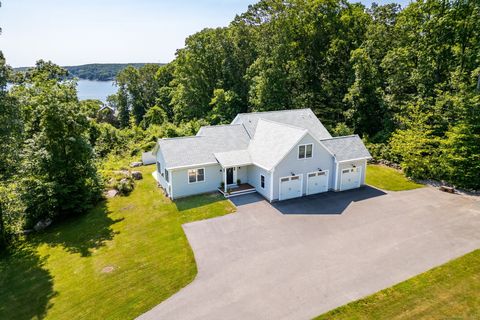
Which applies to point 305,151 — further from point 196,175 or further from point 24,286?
point 24,286

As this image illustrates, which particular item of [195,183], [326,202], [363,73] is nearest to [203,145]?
[195,183]

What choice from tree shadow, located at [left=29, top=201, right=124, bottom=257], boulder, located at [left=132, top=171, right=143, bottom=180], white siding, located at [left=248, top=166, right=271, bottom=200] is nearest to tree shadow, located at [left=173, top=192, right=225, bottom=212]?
white siding, located at [left=248, top=166, right=271, bottom=200]

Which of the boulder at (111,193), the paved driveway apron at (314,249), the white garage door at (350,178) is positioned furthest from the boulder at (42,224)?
the white garage door at (350,178)

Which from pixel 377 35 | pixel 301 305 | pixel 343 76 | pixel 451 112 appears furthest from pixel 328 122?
pixel 301 305

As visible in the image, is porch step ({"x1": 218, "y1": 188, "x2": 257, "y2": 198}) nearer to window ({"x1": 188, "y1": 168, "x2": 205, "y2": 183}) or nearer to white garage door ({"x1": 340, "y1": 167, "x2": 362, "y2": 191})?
window ({"x1": 188, "y1": 168, "x2": 205, "y2": 183})

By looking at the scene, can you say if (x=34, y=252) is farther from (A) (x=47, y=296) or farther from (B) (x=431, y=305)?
(B) (x=431, y=305)

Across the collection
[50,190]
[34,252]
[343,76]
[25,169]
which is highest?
[343,76]
